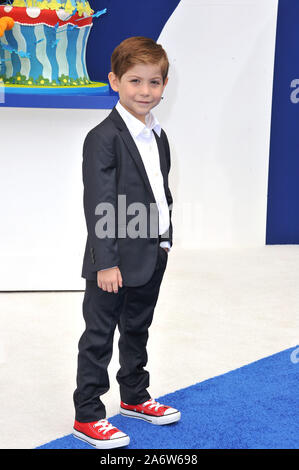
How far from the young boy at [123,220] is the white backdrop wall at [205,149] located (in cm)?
131

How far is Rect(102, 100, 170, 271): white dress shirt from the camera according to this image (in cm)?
189

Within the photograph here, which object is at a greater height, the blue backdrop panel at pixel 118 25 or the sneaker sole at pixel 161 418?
the blue backdrop panel at pixel 118 25

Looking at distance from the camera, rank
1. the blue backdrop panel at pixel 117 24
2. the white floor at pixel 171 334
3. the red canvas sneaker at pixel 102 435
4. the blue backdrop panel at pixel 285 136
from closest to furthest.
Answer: the red canvas sneaker at pixel 102 435 → the white floor at pixel 171 334 → the blue backdrop panel at pixel 117 24 → the blue backdrop panel at pixel 285 136

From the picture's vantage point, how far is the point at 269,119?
4.06m

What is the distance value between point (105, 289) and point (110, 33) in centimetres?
232

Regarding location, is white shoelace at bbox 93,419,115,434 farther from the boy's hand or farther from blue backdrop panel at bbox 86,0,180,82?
blue backdrop panel at bbox 86,0,180,82

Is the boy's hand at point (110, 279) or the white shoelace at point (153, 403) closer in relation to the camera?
the boy's hand at point (110, 279)

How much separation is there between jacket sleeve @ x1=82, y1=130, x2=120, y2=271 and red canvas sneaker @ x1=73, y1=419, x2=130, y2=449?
435mm

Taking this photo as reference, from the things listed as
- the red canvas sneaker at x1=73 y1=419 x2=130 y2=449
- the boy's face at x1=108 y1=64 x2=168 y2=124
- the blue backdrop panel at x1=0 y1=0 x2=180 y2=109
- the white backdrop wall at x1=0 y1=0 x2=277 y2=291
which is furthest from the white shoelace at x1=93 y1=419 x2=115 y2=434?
the blue backdrop panel at x1=0 y1=0 x2=180 y2=109

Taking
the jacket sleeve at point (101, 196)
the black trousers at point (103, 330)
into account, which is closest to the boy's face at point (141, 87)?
the jacket sleeve at point (101, 196)

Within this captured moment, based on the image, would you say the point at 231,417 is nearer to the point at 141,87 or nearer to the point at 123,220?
the point at 123,220

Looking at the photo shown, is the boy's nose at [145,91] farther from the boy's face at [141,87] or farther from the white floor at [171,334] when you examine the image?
the white floor at [171,334]

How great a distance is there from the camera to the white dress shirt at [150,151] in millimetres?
1888
